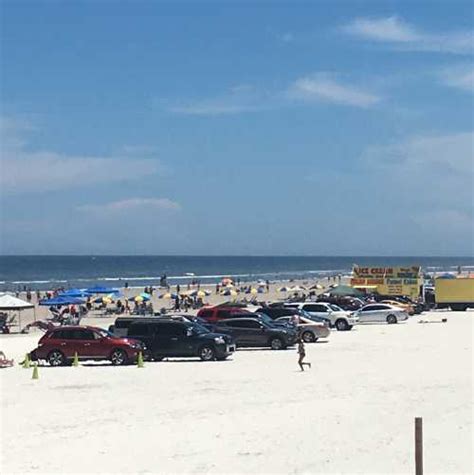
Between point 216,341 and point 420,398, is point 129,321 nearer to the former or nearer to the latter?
point 216,341

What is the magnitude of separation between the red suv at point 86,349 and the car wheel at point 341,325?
16570 millimetres

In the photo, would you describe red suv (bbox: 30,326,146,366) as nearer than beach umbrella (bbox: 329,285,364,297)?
Yes

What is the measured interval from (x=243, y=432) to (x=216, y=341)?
13434 millimetres

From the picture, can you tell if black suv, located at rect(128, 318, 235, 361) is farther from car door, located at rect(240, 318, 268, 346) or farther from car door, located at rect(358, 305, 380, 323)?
car door, located at rect(358, 305, 380, 323)

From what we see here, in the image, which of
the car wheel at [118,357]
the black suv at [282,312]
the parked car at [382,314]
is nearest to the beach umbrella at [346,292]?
the parked car at [382,314]


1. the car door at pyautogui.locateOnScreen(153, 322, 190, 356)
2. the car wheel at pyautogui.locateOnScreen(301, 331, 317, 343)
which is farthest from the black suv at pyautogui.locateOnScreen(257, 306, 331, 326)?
the car door at pyautogui.locateOnScreen(153, 322, 190, 356)

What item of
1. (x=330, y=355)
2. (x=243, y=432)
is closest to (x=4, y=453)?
(x=243, y=432)

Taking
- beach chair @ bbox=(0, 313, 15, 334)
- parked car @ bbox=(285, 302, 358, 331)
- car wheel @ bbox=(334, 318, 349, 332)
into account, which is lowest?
beach chair @ bbox=(0, 313, 15, 334)

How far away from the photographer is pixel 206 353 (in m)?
31.7

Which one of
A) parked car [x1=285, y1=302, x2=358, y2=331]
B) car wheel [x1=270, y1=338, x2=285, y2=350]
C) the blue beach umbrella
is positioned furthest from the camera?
the blue beach umbrella

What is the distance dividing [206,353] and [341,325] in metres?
15.1

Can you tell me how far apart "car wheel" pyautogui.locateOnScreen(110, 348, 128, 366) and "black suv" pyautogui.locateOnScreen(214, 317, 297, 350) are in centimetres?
534

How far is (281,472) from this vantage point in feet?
49.6

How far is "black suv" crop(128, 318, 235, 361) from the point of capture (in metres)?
31.6
